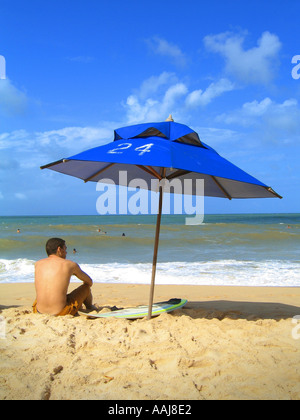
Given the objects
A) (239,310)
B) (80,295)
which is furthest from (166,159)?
(239,310)

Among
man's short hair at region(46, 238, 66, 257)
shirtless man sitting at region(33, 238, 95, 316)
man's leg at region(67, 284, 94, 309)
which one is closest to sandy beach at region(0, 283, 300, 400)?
shirtless man sitting at region(33, 238, 95, 316)

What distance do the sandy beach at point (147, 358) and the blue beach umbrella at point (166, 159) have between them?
2.79 feet

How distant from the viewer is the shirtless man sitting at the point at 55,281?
13.9 ft

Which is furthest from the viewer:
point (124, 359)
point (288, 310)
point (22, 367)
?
point (288, 310)

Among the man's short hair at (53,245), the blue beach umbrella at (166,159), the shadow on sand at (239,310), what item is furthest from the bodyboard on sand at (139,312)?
the man's short hair at (53,245)

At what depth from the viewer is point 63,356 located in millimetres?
3189

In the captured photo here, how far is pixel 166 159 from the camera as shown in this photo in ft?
10.5

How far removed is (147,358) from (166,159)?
188 cm

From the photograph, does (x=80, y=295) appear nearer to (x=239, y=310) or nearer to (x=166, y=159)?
(x=166, y=159)

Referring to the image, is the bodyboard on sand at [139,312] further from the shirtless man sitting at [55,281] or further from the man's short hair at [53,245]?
the man's short hair at [53,245]

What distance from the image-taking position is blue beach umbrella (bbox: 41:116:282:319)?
3.30 metres

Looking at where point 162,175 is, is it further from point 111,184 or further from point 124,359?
point 124,359

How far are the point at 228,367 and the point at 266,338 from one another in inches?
36.4
